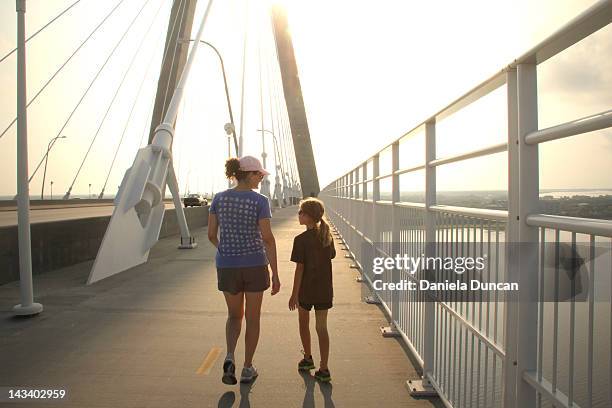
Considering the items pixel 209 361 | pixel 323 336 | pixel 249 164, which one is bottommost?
pixel 209 361

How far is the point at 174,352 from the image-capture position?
4734 millimetres

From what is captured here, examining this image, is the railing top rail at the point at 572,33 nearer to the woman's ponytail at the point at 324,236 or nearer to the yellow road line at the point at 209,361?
the woman's ponytail at the point at 324,236

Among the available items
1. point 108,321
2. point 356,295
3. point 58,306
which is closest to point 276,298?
point 356,295

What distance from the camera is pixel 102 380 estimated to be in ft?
13.2

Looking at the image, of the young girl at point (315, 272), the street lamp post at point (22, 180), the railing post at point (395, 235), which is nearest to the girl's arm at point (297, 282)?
the young girl at point (315, 272)

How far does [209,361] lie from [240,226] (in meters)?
1.35

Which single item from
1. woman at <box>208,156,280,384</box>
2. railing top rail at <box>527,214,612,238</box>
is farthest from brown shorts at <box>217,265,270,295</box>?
railing top rail at <box>527,214,612,238</box>

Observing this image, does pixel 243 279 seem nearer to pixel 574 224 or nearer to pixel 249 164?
pixel 249 164

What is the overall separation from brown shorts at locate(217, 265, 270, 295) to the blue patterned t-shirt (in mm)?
37

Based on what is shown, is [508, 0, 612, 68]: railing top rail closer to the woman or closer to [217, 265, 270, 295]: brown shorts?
the woman

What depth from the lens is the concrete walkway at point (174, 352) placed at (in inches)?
147

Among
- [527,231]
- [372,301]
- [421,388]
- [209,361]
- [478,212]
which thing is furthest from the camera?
[372,301]

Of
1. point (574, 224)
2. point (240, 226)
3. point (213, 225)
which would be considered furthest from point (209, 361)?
point (574, 224)

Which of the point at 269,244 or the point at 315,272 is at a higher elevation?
the point at 269,244
